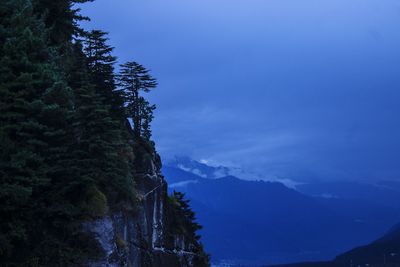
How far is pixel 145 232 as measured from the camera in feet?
134

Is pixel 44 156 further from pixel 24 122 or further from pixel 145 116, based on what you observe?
pixel 145 116

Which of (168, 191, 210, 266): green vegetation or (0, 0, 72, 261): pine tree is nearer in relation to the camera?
(0, 0, 72, 261): pine tree

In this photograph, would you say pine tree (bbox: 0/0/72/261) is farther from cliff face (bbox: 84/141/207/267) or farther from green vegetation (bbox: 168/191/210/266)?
green vegetation (bbox: 168/191/210/266)

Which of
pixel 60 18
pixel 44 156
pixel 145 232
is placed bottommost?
pixel 145 232

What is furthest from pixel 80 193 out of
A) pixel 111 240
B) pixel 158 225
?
pixel 158 225

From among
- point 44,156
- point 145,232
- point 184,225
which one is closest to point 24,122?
point 44,156

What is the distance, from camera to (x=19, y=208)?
23141 millimetres

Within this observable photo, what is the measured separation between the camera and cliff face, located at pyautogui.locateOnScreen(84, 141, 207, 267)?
27.3 meters

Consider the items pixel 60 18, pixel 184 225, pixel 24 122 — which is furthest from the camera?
pixel 184 225

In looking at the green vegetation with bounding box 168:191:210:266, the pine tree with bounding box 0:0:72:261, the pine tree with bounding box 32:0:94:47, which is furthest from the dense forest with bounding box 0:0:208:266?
the green vegetation with bounding box 168:191:210:266

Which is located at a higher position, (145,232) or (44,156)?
(44,156)

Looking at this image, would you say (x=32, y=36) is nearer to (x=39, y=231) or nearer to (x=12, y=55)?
(x=12, y=55)

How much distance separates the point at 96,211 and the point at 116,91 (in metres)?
14.5

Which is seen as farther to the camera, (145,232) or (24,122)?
(145,232)
